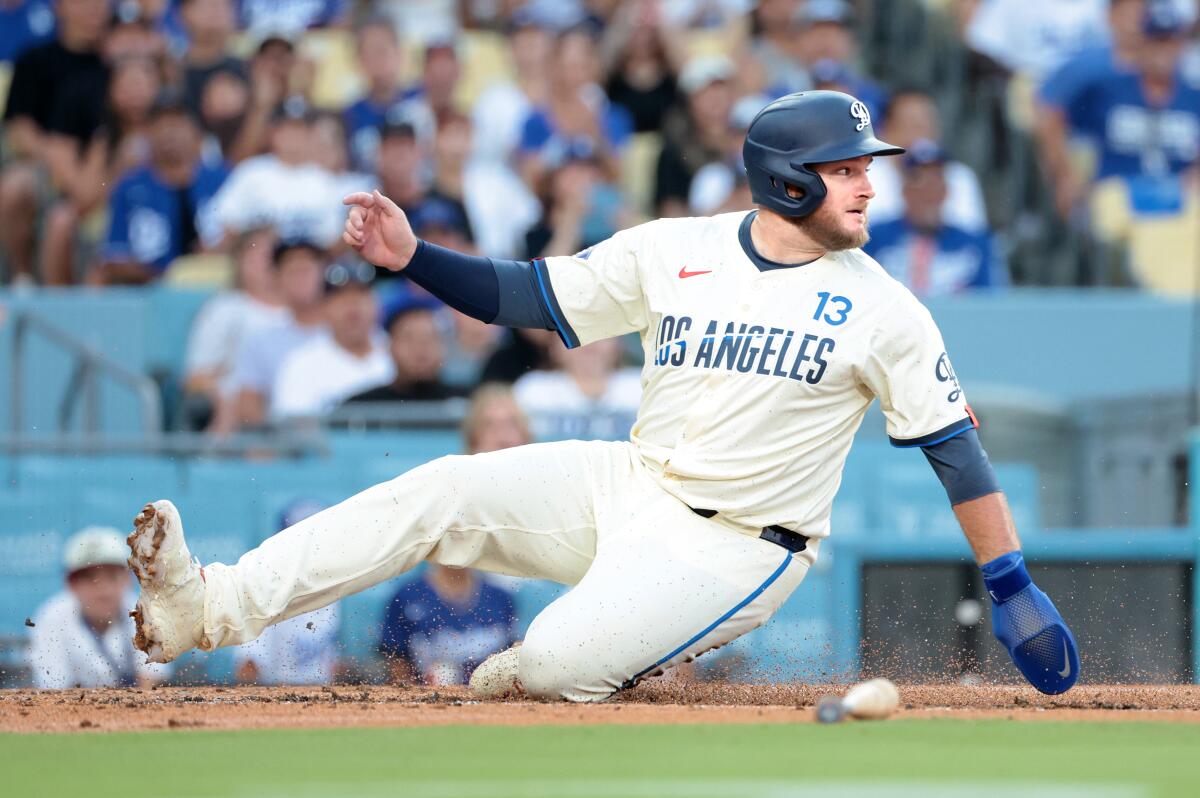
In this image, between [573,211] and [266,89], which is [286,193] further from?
[573,211]

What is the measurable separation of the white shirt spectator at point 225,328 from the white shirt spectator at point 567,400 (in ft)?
5.10

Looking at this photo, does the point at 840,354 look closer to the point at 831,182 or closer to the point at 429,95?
the point at 831,182

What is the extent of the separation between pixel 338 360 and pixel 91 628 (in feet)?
9.84

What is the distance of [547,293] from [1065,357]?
592 cm

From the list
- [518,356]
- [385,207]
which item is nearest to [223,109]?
[518,356]

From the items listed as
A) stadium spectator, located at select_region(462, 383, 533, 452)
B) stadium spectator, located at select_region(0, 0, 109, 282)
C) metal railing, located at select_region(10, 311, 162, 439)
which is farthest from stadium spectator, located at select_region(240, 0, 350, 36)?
stadium spectator, located at select_region(462, 383, 533, 452)

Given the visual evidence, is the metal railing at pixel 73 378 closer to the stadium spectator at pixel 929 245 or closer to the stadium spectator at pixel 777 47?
the stadium spectator at pixel 929 245

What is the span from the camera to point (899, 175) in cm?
1133

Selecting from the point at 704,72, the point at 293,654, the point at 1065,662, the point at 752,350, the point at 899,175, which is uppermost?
the point at 704,72

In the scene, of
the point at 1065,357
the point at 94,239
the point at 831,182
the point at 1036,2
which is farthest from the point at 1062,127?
the point at 831,182

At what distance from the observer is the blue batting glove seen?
5.05 metres

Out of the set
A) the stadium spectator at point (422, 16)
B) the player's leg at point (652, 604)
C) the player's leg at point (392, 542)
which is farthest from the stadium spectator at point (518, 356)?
the player's leg at point (652, 604)

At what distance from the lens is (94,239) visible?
11195mm

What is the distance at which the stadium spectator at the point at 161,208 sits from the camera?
11.0 meters
